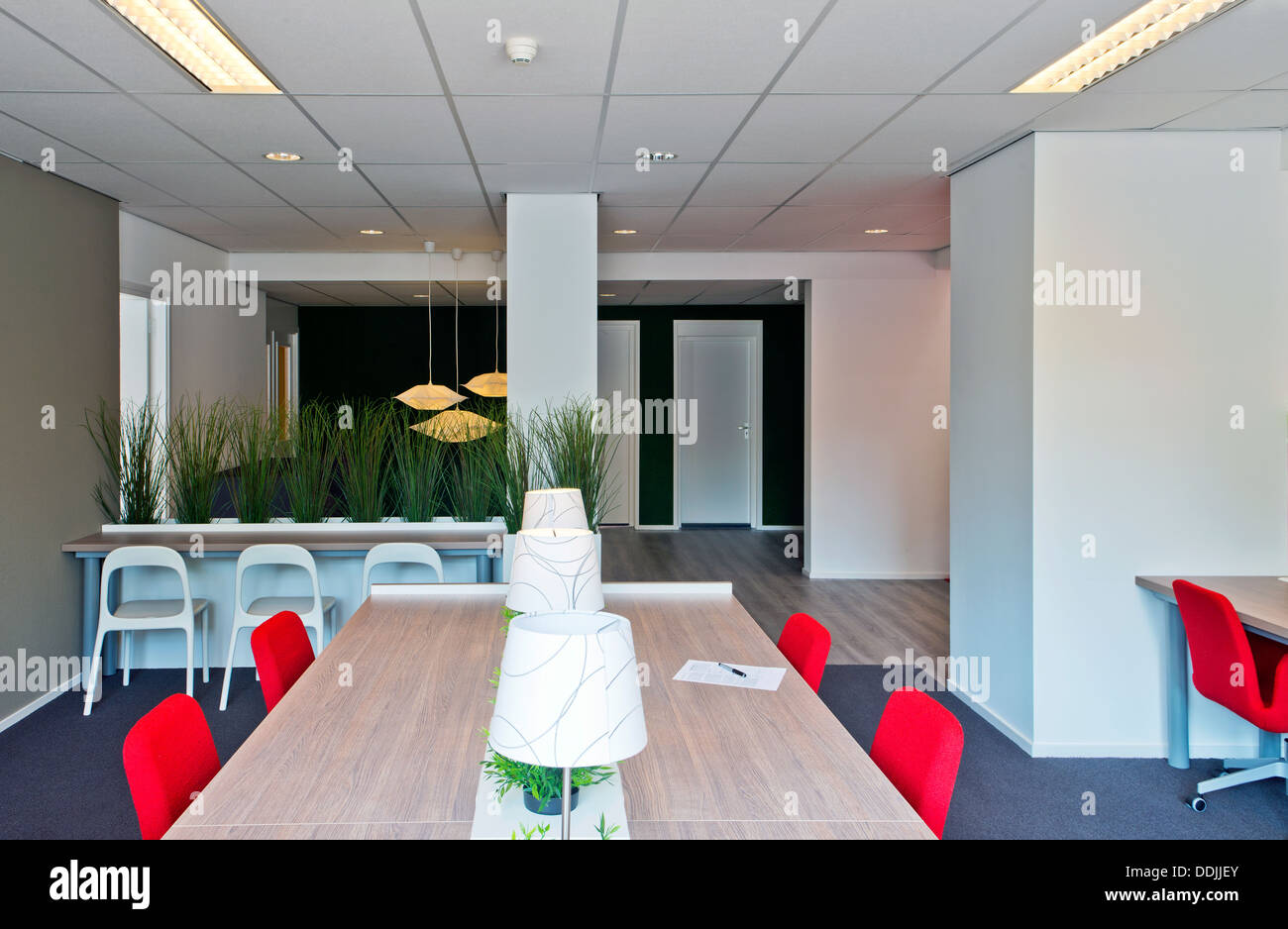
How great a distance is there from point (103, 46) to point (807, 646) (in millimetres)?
3056

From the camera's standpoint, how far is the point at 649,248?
7281mm

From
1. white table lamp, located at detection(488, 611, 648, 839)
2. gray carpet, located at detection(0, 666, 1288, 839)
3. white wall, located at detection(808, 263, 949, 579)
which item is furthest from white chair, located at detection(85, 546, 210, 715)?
white wall, located at detection(808, 263, 949, 579)

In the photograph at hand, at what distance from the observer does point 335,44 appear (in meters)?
2.96

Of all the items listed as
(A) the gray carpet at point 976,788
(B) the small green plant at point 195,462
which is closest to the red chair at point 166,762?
(A) the gray carpet at point 976,788

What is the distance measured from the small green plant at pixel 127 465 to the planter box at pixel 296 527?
93 mm

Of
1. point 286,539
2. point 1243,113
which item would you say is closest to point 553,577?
point 286,539

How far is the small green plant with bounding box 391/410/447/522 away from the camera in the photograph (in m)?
5.34

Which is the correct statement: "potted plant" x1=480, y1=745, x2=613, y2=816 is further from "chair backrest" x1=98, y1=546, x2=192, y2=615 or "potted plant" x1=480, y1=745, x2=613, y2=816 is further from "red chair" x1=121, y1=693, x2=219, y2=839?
"chair backrest" x1=98, y1=546, x2=192, y2=615

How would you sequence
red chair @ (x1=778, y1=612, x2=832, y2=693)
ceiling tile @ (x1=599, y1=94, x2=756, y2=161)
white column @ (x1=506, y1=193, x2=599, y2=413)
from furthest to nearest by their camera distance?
white column @ (x1=506, y1=193, x2=599, y2=413), ceiling tile @ (x1=599, y1=94, x2=756, y2=161), red chair @ (x1=778, y1=612, x2=832, y2=693)

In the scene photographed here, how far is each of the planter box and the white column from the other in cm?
78

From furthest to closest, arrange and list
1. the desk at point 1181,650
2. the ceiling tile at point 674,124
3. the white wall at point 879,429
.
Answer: the white wall at point 879,429, the desk at point 1181,650, the ceiling tile at point 674,124

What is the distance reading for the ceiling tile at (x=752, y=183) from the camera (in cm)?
461

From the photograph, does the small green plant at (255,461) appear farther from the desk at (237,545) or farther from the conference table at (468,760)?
the conference table at (468,760)
